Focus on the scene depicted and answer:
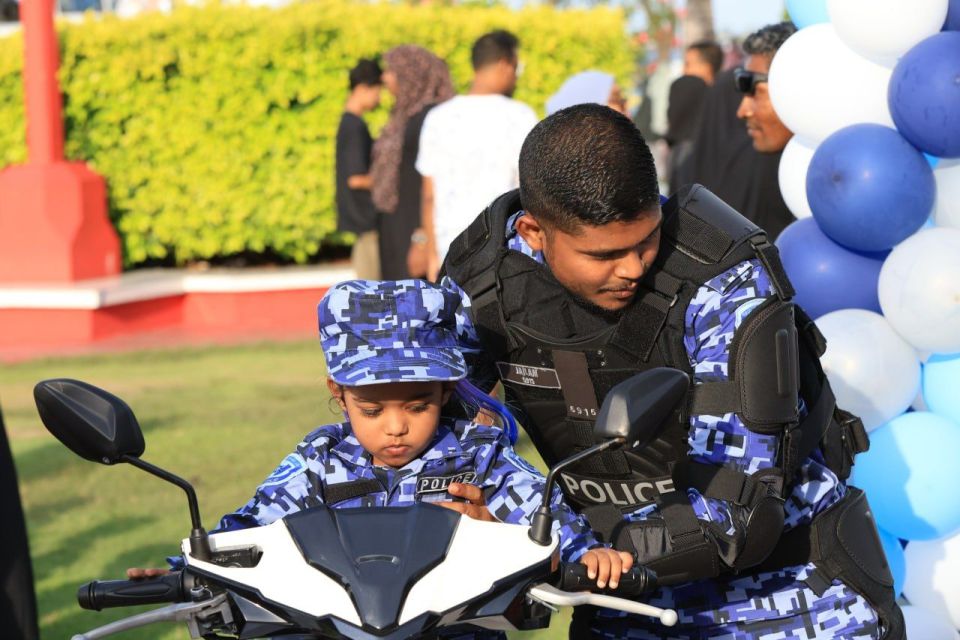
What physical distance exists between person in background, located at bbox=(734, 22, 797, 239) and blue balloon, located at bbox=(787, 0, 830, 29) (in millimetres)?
503

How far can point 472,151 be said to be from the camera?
25.0ft

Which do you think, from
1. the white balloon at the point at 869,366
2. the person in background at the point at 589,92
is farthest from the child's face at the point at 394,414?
the person in background at the point at 589,92

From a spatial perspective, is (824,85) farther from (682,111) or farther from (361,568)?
(682,111)

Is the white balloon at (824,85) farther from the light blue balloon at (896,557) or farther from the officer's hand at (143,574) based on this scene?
the officer's hand at (143,574)

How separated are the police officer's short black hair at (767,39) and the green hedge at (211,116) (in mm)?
7257

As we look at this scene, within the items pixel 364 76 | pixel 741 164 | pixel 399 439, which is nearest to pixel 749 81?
pixel 741 164

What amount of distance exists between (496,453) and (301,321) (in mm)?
10942

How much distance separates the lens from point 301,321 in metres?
13.6

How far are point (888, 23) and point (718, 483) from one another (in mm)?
2382

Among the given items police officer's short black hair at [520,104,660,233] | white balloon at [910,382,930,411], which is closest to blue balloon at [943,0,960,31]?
white balloon at [910,382,930,411]

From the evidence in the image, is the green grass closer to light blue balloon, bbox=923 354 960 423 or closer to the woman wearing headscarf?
the woman wearing headscarf

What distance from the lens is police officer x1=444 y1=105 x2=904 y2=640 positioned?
2676mm

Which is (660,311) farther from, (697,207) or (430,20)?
(430,20)

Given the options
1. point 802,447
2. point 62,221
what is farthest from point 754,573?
point 62,221
